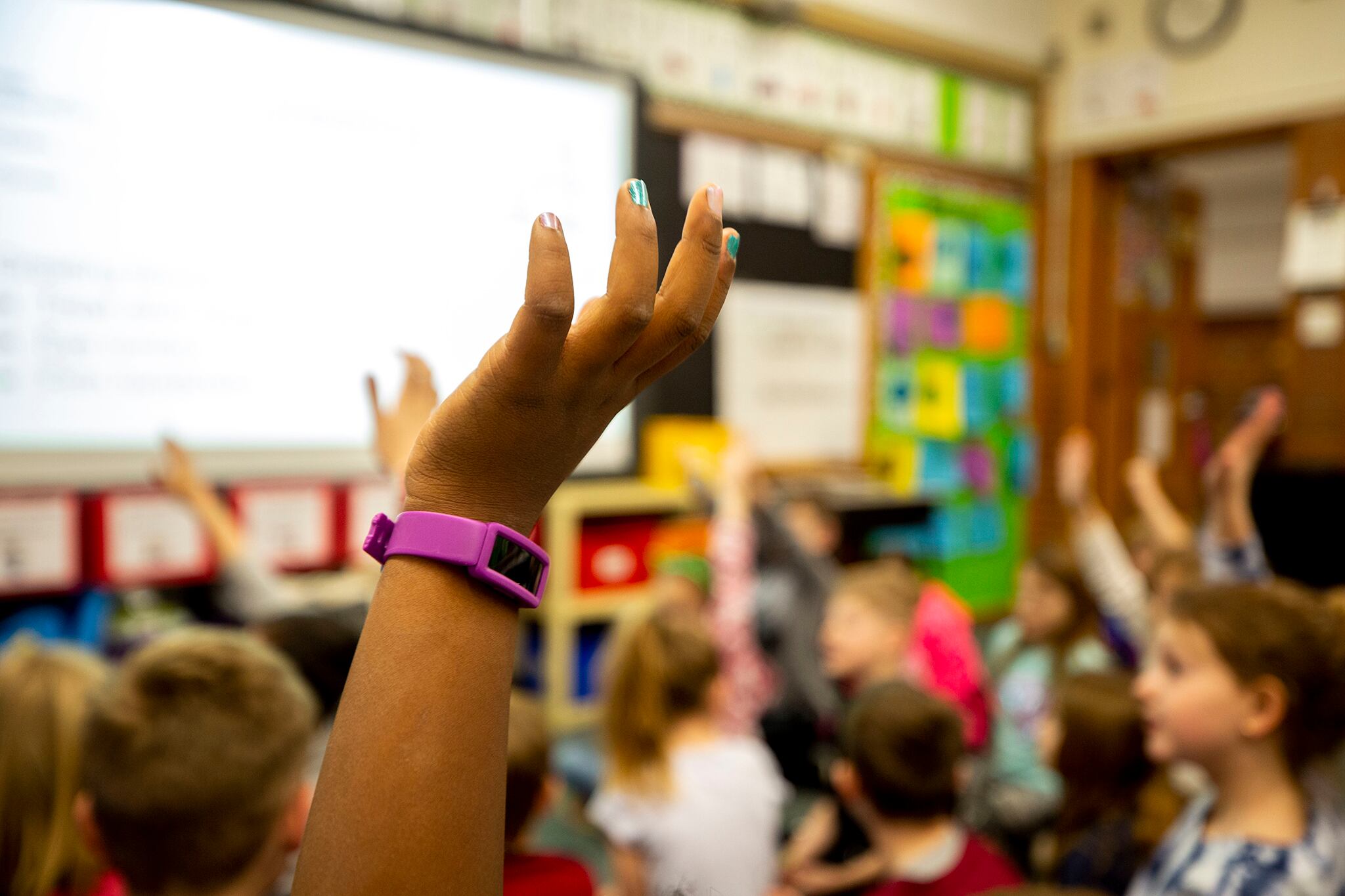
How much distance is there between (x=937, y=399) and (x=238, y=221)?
3.29 meters

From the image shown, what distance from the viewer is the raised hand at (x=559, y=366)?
397 mm

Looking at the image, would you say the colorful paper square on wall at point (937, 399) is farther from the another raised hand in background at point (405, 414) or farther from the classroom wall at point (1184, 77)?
the another raised hand in background at point (405, 414)

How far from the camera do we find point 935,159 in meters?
4.35

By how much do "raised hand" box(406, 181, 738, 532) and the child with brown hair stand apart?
1.05 metres

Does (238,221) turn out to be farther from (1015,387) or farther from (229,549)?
(1015,387)

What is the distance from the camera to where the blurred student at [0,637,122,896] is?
110 cm

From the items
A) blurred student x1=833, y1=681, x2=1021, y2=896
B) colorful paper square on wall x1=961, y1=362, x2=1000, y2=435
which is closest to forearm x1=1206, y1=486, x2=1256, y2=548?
blurred student x1=833, y1=681, x2=1021, y2=896

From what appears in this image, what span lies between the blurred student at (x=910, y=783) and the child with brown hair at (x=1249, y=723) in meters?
0.27

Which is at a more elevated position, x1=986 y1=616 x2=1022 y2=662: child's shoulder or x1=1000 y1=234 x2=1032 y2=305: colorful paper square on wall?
x1=1000 y1=234 x2=1032 y2=305: colorful paper square on wall

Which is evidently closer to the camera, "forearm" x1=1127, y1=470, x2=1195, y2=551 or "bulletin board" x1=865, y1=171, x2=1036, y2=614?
"forearm" x1=1127, y1=470, x2=1195, y2=551

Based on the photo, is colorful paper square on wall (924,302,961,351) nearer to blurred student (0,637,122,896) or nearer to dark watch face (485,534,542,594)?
blurred student (0,637,122,896)

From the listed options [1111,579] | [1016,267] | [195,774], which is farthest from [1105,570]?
[1016,267]

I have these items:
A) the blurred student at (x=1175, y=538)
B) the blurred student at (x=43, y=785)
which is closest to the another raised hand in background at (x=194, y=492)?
the blurred student at (x=43, y=785)

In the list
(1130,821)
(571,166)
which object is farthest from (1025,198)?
(1130,821)
